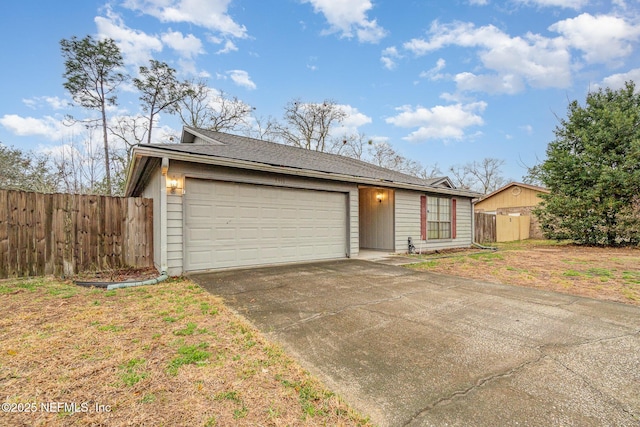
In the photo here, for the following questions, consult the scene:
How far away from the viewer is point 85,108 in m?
14.5

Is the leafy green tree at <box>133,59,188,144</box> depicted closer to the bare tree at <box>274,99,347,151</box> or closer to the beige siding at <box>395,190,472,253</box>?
the bare tree at <box>274,99,347,151</box>

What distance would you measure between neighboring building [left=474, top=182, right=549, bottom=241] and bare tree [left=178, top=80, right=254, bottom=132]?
648 inches

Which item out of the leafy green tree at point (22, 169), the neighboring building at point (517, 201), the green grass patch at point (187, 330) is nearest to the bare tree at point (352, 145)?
the neighboring building at point (517, 201)

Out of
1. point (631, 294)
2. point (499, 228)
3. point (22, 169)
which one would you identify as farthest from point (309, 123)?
point (631, 294)

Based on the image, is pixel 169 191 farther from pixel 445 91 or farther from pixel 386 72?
pixel 445 91

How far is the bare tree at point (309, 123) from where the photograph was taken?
70.9 ft

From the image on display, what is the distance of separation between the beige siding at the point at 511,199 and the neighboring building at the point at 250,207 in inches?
514

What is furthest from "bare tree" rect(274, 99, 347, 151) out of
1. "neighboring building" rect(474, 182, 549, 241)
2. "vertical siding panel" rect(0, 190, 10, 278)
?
"vertical siding panel" rect(0, 190, 10, 278)

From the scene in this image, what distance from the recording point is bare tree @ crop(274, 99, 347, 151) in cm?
2161

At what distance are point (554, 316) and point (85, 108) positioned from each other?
64.5 feet

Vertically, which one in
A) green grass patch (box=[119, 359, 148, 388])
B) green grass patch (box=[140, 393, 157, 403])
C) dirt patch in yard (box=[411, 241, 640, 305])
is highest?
green grass patch (box=[119, 359, 148, 388])

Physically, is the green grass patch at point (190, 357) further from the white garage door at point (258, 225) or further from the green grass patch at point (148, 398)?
the white garage door at point (258, 225)

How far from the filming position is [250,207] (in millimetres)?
6562

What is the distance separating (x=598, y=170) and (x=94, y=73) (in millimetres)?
24317
